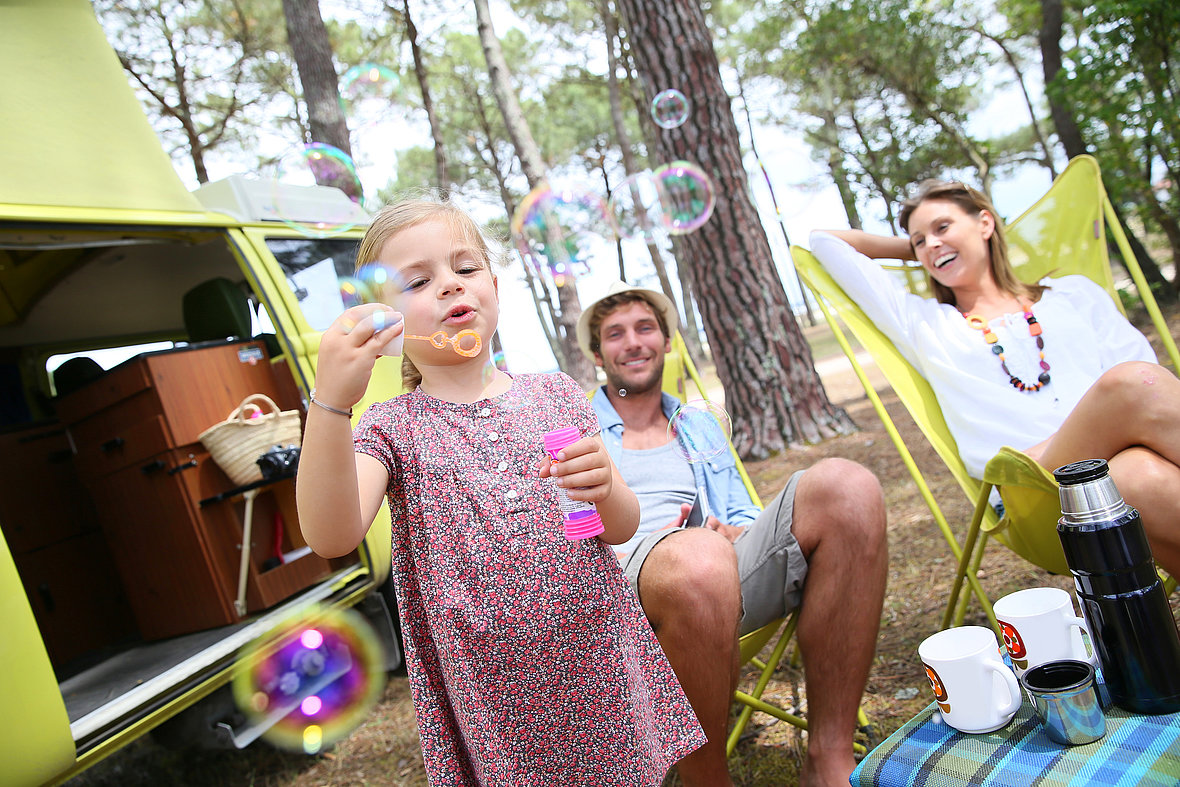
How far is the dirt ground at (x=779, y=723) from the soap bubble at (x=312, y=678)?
9 centimetres

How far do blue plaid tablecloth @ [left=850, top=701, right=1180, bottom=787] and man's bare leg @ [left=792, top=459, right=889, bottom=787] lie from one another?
0.45m

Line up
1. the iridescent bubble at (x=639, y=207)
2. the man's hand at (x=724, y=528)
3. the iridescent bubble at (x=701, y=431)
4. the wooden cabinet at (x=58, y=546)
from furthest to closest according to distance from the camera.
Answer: the iridescent bubble at (x=639, y=207) < the wooden cabinet at (x=58, y=546) < the man's hand at (x=724, y=528) < the iridescent bubble at (x=701, y=431)

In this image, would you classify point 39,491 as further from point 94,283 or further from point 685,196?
point 685,196

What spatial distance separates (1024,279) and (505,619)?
2464 millimetres

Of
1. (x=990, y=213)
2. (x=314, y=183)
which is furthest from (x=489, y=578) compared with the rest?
(x=990, y=213)

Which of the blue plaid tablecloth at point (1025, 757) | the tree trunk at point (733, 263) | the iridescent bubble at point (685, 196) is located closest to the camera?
the blue plaid tablecloth at point (1025, 757)

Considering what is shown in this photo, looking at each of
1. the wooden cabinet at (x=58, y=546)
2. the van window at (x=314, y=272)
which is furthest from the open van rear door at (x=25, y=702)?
the wooden cabinet at (x=58, y=546)

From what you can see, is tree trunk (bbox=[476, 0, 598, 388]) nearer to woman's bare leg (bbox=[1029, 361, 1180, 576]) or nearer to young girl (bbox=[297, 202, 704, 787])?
woman's bare leg (bbox=[1029, 361, 1180, 576])

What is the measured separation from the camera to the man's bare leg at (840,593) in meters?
1.72

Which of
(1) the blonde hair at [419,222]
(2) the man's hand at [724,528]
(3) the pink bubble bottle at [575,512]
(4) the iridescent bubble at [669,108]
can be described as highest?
(4) the iridescent bubble at [669,108]

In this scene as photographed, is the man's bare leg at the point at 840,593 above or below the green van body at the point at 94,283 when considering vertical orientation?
below

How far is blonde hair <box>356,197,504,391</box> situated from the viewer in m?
1.33

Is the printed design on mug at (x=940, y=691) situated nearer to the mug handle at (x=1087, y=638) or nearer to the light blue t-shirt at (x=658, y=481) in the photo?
the mug handle at (x=1087, y=638)

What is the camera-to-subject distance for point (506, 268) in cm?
154
